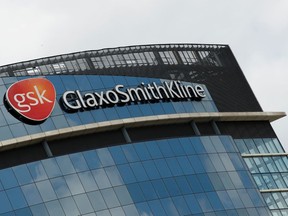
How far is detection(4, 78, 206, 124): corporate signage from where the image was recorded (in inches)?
4158

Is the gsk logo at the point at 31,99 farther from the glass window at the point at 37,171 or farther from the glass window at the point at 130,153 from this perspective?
the glass window at the point at 130,153

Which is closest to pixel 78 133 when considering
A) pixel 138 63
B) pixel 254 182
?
pixel 138 63

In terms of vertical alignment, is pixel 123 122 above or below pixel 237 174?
above

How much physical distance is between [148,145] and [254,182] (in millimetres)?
13233

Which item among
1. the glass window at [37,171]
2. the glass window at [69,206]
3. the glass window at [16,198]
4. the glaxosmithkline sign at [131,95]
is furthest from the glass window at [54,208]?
the glaxosmithkline sign at [131,95]

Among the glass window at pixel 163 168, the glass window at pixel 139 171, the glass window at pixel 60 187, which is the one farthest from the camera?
the glass window at pixel 163 168

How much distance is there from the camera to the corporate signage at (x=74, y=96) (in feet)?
347

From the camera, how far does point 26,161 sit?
10450 cm

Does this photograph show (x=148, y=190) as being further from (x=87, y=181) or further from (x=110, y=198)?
(x=87, y=181)

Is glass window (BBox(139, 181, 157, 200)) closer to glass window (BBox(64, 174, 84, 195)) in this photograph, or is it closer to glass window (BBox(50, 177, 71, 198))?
glass window (BBox(64, 174, 84, 195))

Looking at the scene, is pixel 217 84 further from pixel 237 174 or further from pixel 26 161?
pixel 26 161

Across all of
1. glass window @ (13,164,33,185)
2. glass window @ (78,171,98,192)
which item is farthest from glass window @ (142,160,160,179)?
glass window @ (13,164,33,185)

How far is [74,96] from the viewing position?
360ft

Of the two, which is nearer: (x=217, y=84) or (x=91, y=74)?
(x=91, y=74)
